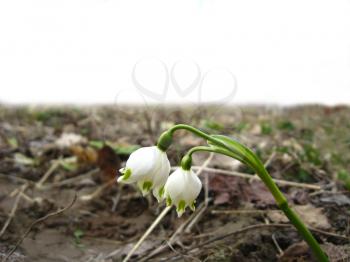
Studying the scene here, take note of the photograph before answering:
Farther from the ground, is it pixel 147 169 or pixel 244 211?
pixel 147 169

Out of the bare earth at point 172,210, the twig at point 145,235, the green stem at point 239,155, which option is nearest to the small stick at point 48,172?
the bare earth at point 172,210

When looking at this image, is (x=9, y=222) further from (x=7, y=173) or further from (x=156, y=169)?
(x=156, y=169)

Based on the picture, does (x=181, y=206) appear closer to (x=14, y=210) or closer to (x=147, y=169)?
(x=147, y=169)

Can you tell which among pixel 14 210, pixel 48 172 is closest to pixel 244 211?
pixel 14 210

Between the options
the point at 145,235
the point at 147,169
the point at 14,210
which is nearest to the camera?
the point at 147,169

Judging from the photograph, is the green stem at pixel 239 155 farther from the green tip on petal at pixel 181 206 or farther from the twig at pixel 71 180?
the twig at pixel 71 180

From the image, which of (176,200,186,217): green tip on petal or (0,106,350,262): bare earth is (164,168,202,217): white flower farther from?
(0,106,350,262): bare earth

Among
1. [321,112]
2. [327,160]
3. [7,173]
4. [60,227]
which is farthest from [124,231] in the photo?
[321,112]
